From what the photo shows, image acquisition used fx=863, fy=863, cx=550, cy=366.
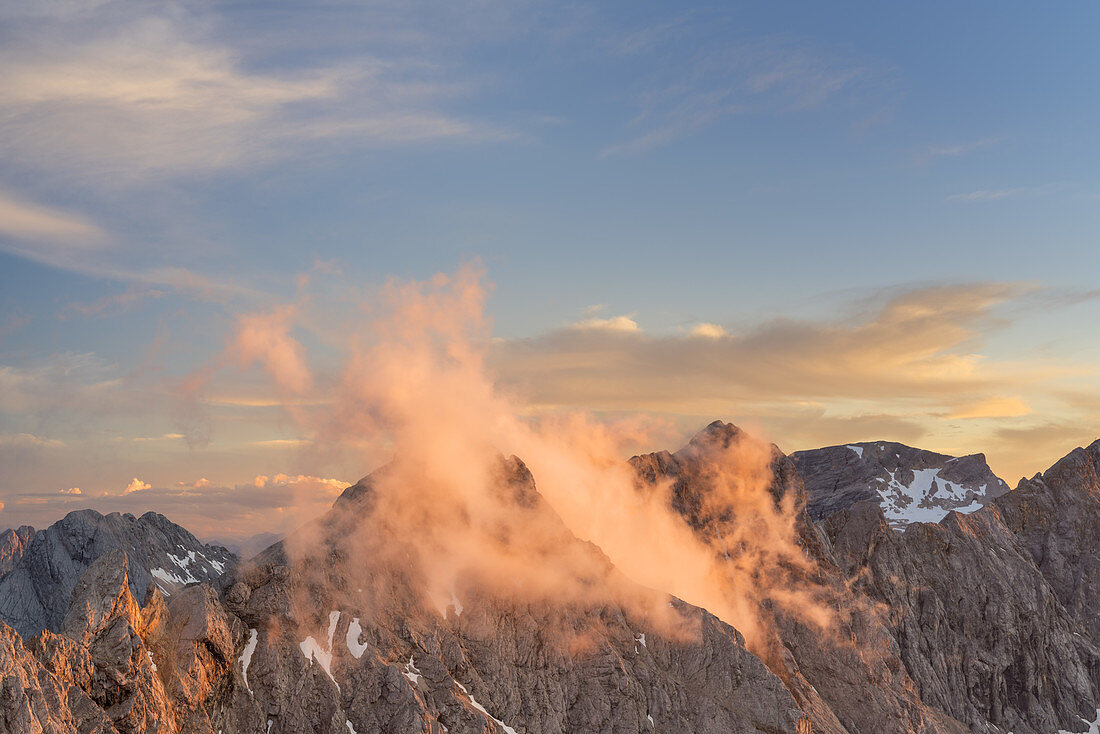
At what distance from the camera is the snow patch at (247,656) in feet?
339

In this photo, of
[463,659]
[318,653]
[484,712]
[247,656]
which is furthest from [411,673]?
[247,656]

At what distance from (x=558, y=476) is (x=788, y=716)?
6871 cm

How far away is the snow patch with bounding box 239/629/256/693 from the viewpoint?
103375mm

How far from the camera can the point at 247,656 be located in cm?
10556

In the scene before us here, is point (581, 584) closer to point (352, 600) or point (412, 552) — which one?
point (412, 552)

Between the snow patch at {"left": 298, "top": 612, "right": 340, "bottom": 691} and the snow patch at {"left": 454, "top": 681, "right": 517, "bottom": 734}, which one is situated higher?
the snow patch at {"left": 298, "top": 612, "right": 340, "bottom": 691}

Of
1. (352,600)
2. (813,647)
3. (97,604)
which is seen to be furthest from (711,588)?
(97,604)

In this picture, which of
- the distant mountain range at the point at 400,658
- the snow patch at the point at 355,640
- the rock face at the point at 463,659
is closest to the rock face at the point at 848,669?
the distant mountain range at the point at 400,658

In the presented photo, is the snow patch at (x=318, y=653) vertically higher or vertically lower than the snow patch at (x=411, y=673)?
higher

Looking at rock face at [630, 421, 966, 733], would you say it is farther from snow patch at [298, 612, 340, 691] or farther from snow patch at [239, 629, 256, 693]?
snow patch at [239, 629, 256, 693]

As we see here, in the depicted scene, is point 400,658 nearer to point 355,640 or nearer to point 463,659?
point 355,640

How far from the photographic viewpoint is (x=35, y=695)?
251 feet

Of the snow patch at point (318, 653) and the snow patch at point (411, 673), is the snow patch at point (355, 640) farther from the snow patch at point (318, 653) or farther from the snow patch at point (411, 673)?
the snow patch at point (411, 673)

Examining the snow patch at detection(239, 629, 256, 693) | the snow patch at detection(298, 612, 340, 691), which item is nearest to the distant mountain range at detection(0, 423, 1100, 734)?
the snow patch at detection(298, 612, 340, 691)
